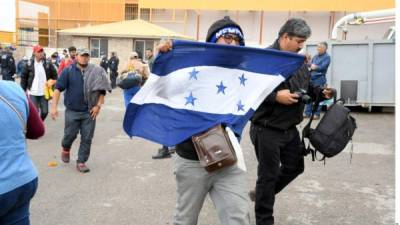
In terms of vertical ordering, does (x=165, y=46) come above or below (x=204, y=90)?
above

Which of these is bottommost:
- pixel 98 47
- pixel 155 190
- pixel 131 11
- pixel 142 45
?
pixel 155 190

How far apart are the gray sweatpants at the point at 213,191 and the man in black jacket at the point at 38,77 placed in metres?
7.52

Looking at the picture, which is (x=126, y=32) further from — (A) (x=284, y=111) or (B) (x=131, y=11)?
(A) (x=284, y=111)

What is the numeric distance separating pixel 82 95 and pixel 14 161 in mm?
4435

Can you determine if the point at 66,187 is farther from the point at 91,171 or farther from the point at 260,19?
the point at 260,19

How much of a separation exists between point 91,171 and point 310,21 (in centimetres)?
3686

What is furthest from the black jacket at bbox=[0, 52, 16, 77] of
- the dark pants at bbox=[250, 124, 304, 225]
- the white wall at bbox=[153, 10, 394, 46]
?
the white wall at bbox=[153, 10, 394, 46]

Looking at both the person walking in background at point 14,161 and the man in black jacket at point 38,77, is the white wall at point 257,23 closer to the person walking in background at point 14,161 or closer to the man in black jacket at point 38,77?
the man in black jacket at point 38,77

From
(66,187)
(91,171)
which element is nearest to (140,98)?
(66,187)

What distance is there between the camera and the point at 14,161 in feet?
10.0

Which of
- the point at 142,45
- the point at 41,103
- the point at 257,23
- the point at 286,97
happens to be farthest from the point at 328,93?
the point at 257,23

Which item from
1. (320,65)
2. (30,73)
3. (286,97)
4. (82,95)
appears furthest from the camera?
(320,65)

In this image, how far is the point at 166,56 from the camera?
3652mm

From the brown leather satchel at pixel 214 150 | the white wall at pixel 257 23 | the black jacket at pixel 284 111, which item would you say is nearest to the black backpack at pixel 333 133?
the black jacket at pixel 284 111
